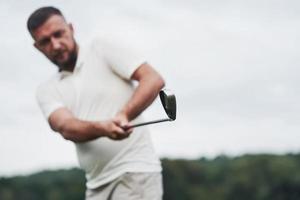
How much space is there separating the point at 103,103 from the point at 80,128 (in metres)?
0.29

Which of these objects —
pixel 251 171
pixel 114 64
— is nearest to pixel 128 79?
pixel 114 64

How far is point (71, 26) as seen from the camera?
843 cm

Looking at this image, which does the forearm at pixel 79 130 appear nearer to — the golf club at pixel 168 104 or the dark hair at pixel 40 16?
the golf club at pixel 168 104

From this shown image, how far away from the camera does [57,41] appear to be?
26.6ft

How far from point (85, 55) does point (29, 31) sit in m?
0.58

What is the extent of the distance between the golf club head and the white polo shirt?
752mm

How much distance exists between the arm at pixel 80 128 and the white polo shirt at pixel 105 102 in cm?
8

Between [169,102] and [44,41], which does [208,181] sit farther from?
[169,102]

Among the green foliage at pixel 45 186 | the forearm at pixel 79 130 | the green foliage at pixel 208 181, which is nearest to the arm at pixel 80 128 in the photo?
the forearm at pixel 79 130

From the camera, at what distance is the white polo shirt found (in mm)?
7984

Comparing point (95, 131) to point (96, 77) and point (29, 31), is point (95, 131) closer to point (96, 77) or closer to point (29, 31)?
point (96, 77)

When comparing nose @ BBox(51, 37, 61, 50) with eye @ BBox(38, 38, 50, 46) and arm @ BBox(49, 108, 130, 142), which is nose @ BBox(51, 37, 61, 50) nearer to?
eye @ BBox(38, 38, 50, 46)

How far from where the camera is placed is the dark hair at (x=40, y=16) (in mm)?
8320

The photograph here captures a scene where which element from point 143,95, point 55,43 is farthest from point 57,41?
point 143,95
